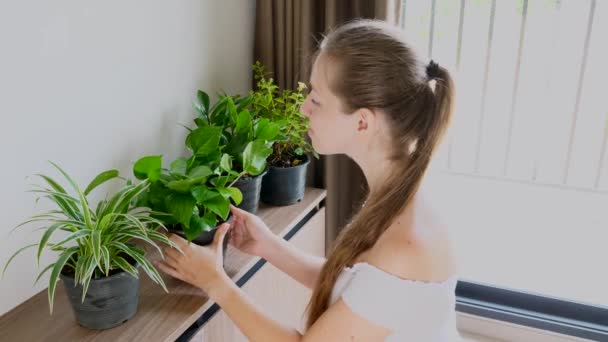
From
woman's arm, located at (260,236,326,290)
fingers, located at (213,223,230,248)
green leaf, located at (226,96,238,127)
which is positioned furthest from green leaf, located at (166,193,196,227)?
green leaf, located at (226,96,238,127)

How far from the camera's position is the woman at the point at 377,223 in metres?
1.08

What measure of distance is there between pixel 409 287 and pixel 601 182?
136 centimetres

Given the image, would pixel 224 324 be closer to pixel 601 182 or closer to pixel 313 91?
pixel 313 91

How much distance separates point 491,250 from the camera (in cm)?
237

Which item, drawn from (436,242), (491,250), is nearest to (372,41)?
(436,242)

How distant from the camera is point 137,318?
1.20 meters

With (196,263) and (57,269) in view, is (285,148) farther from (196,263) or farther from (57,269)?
(57,269)

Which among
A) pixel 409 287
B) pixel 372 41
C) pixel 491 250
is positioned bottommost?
pixel 491 250

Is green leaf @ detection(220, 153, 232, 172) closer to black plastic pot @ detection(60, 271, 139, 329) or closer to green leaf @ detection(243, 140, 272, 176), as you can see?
green leaf @ detection(243, 140, 272, 176)

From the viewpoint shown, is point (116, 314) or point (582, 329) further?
point (582, 329)

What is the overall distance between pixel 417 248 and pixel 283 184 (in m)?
0.73

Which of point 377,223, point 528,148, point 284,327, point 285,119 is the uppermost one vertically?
point 285,119

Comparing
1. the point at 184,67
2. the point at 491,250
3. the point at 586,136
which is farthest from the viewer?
the point at 491,250

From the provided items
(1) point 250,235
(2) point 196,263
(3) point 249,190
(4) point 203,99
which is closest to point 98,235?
(2) point 196,263
